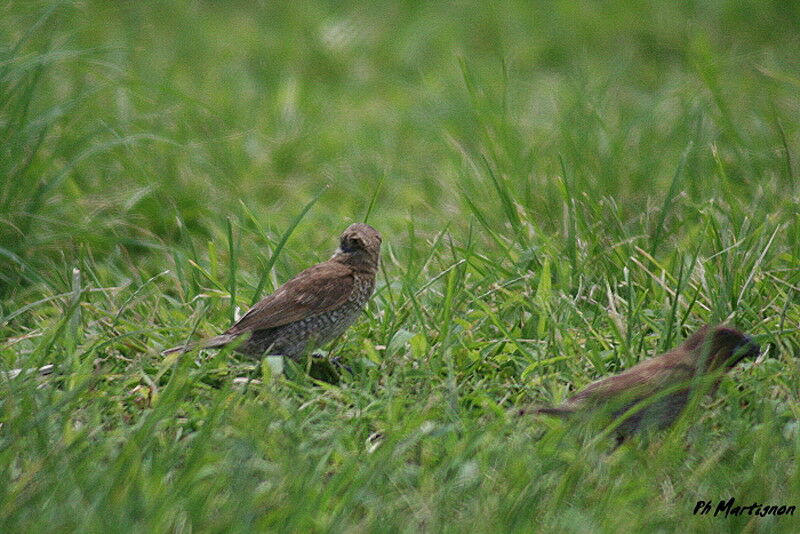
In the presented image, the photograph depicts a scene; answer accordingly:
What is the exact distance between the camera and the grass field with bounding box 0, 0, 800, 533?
347 cm

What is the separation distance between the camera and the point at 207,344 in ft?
14.6

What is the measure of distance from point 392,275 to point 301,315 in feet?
3.33

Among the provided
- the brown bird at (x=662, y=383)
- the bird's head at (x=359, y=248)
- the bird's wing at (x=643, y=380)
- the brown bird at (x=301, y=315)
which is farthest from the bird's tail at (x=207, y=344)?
the bird's wing at (x=643, y=380)

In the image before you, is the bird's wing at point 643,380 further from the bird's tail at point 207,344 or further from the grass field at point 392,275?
the bird's tail at point 207,344

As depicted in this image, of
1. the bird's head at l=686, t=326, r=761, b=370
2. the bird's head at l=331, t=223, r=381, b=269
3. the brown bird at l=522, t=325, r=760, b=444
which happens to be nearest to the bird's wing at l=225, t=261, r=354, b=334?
the bird's head at l=331, t=223, r=381, b=269

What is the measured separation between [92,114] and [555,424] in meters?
4.14

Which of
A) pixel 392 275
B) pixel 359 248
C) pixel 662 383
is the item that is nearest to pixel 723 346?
pixel 662 383

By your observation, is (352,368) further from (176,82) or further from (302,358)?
(176,82)

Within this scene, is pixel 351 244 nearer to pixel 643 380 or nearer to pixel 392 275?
pixel 392 275

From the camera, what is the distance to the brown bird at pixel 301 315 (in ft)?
14.9

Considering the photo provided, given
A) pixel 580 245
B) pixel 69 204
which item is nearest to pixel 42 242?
pixel 69 204

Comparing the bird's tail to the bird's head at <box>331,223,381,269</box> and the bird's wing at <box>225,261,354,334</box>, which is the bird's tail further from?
the bird's head at <box>331,223,381,269</box>

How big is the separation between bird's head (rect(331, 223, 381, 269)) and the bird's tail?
0.64 meters

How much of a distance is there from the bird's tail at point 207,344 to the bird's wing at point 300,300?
0.06m
